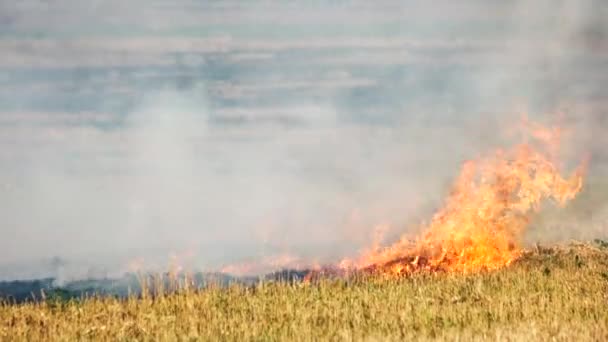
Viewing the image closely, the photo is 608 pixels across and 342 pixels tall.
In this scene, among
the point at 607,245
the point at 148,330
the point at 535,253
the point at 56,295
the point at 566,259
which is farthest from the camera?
the point at 607,245

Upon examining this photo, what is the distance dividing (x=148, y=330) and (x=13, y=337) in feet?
11.5

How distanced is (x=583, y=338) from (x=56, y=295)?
1838cm

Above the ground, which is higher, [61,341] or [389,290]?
[389,290]

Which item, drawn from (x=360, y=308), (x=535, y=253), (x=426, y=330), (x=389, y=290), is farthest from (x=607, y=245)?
(x=426, y=330)

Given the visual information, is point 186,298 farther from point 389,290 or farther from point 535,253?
point 535,253

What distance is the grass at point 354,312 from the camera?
23766mm

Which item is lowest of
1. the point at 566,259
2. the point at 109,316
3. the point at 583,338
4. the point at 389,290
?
the point at 583,338

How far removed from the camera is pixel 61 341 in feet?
80.4

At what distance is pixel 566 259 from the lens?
4344 centimetres

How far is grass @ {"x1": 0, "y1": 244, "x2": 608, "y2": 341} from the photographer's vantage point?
23.8 m

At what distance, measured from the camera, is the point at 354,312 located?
27.2m

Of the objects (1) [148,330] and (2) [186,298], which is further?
(2) [186,298]

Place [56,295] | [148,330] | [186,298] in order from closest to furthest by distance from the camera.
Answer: [148,330]
[186,298]
[56,295]

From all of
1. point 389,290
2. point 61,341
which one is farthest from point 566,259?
point 61,341
